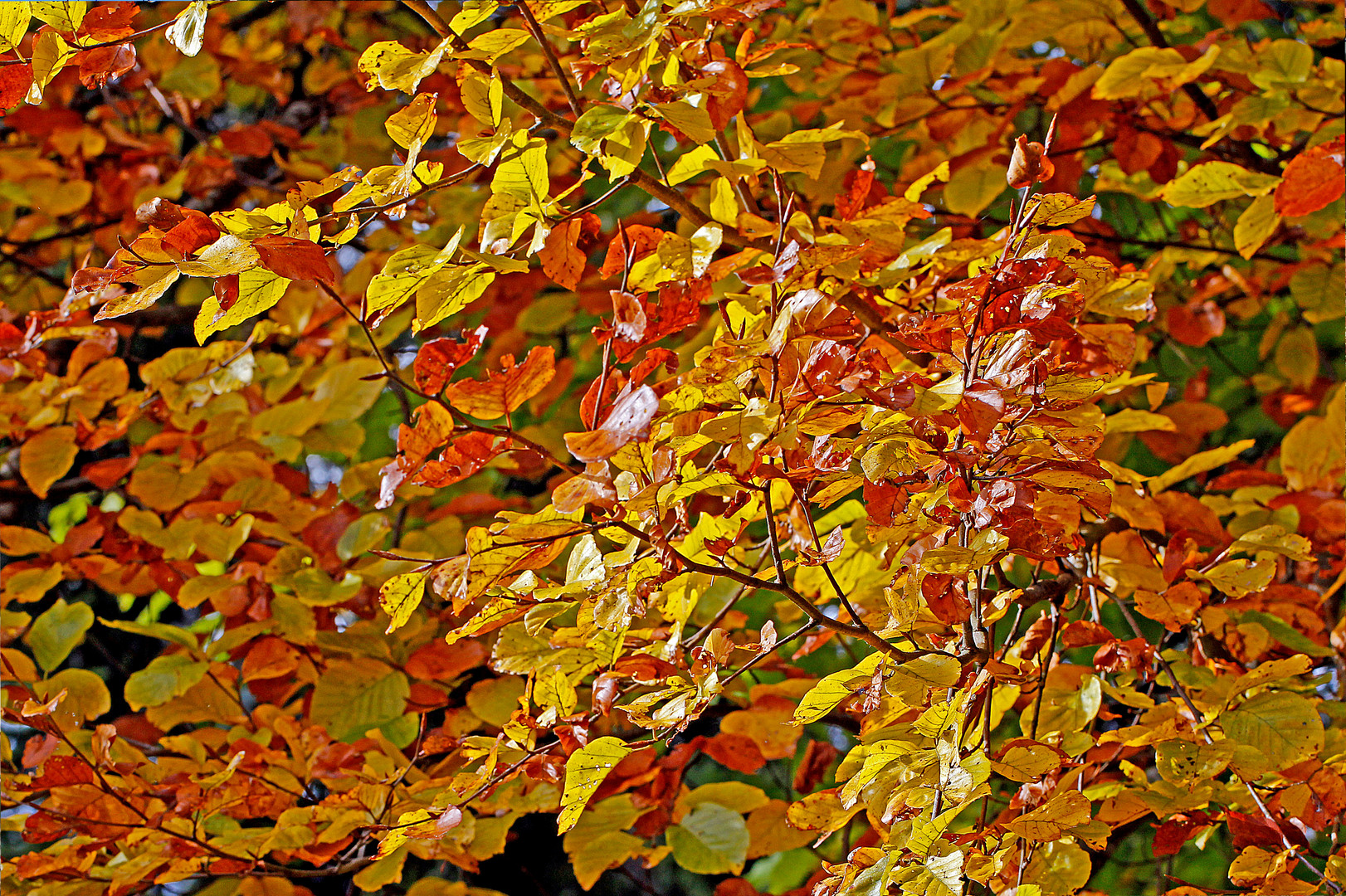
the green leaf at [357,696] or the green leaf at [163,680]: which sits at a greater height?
the green leaf at [163,680]

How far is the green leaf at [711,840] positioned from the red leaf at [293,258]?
2.47ft

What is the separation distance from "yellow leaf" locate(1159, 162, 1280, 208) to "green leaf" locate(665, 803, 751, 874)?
842mm

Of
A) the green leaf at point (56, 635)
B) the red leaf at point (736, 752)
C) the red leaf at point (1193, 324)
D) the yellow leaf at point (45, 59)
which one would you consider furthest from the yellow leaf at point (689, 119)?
the red leaf at point (1193, 324)

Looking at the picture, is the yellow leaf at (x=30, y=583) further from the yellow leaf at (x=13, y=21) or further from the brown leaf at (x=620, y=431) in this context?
the brown leaf at (x=620, y=431)

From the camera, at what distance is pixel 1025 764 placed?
2.27ft

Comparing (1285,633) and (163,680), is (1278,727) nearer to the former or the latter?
(1285,633)

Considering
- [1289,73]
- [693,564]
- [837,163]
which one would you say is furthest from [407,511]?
[1289,73]

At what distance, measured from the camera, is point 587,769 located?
725 millimetres

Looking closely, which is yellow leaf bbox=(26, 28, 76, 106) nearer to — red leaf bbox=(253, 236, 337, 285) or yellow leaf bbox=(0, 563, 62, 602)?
red leaf bbox=(253, 236, 337, 285)

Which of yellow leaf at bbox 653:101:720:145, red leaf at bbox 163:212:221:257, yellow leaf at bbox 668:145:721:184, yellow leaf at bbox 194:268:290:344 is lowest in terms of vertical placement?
yellow leaf at bbox 668:145:721:184

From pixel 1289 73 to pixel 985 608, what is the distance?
2.54 feet

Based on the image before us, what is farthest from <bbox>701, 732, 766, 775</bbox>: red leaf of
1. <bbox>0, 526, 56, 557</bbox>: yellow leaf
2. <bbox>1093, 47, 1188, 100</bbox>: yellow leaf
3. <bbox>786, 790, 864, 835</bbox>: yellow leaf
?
<bbox>0, 526, 56, 557</bbox>: yellow leaf

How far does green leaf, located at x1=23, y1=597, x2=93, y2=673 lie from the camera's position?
4.32 feet

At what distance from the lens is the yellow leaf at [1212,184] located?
1.14m
